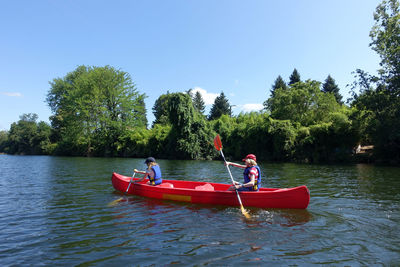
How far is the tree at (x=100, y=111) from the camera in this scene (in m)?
46.2

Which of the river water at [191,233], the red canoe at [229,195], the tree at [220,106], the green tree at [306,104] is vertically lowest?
the river water at [191,233]

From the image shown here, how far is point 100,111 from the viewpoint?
1852 inches

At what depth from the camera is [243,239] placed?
5773 millimetres

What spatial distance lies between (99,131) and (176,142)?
697 inches

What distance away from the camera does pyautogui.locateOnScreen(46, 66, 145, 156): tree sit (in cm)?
4622

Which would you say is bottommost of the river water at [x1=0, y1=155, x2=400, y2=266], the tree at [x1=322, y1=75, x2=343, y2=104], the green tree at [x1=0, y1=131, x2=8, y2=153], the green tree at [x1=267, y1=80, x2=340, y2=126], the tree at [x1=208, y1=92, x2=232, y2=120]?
the river water at [x1=0, y1=155, x2=400, y2=266]

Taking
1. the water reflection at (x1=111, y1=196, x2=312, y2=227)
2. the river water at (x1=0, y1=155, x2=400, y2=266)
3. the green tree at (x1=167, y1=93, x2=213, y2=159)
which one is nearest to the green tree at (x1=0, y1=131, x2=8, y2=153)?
the green tree at (x1=167, y1=93, x2=213, y2=159)

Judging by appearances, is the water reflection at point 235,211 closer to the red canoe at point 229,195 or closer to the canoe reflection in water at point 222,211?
the canoe reflection in water at point 222,211

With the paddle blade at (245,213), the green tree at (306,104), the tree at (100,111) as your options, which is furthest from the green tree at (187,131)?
the paddle blade at (245,213)

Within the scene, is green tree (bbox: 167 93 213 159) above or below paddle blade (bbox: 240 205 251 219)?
above

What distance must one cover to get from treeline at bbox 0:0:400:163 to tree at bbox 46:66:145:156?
17 centimetres

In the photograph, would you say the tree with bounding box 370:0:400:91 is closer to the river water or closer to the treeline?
the treeline

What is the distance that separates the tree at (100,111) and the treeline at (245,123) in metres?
0.17

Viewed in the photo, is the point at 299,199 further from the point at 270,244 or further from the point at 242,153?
the point at 242,153
